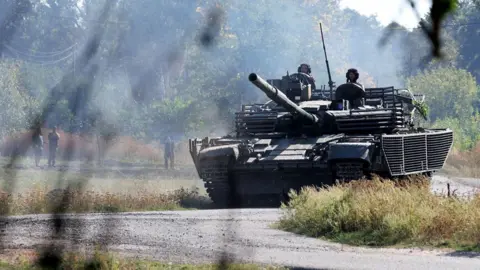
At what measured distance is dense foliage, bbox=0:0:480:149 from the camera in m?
41.7

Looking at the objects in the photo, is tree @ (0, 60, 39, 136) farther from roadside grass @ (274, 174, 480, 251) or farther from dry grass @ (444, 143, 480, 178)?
roadside grass @ (274, 174, 480, 251)

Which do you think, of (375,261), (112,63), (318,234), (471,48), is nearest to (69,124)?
(112,63)

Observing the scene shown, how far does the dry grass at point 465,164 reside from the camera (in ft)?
114

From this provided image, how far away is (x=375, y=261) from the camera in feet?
34.8

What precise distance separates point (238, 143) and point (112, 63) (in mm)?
23326

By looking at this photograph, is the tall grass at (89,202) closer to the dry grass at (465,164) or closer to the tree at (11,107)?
the dry grass at (465,164)

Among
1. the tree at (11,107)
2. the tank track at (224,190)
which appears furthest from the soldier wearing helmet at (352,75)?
the tree at (11,107)

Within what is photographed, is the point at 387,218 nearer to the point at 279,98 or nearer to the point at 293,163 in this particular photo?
the point at 293,163

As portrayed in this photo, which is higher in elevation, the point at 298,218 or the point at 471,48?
the point at 471,48

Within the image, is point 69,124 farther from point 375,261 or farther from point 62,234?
point 375,261

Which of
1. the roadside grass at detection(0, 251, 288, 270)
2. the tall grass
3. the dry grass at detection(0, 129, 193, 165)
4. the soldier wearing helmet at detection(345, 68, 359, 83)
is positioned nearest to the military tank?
the soldier wearing helmet at detection(345, 68, 359, 83)

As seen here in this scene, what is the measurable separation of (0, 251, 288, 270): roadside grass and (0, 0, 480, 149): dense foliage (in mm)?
27930

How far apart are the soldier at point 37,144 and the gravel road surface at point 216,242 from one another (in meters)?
20.6

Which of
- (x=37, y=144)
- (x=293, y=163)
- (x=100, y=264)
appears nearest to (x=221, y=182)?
(x=293, y=163)
